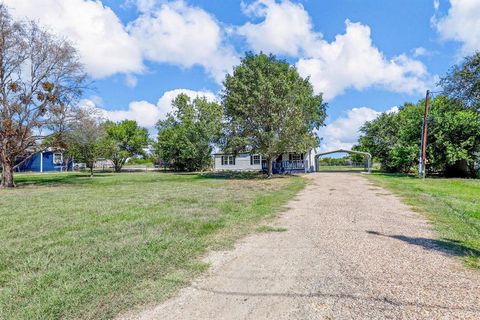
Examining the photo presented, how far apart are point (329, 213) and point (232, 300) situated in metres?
5.75

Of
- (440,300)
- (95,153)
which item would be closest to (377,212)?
(440,300)

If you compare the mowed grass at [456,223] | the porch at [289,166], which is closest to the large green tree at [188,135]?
the porch at [289,166]

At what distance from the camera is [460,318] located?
9.20ft

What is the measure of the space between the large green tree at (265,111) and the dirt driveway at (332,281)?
17.0 meters

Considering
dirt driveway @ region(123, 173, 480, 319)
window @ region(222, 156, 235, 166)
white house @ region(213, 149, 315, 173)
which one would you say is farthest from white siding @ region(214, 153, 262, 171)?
dirt driveway @ region(123, 173, 480, 319)

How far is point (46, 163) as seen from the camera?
156 feet

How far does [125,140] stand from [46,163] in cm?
1226

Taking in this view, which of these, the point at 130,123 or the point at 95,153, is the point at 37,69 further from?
the point at 130,123

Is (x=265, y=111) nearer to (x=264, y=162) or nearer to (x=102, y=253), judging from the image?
(x=264, y=162)

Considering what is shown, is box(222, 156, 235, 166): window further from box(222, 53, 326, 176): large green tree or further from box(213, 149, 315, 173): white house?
box(222, 53, 326, 176): large green tree

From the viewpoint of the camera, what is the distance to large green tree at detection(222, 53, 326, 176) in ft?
74.2

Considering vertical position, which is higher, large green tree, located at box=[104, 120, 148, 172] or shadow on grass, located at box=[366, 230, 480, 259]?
large green tree, located at box=[104, 120, 148, 172]

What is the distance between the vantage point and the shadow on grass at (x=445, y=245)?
4.75m

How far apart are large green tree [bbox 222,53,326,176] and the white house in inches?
299
